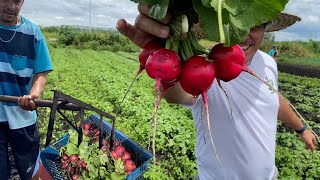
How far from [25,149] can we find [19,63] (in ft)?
2.34

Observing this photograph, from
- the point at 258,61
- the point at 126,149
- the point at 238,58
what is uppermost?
the point at 238,58

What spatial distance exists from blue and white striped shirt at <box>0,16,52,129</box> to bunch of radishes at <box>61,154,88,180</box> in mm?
524

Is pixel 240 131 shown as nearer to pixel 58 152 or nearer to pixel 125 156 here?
pixel 125 156

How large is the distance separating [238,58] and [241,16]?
153 mm

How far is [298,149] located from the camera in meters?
5.39

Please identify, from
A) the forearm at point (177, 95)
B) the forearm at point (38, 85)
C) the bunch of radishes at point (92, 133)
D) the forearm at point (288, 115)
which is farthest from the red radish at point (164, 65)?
the bunch of radishes at point (92, 133)

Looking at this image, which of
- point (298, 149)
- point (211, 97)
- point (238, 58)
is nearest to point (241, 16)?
point (238, 58)

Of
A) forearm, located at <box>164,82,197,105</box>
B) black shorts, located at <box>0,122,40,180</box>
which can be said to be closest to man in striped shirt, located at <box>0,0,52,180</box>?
black shorts, located at <box>0,122,40,180</box>

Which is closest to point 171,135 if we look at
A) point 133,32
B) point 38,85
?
point 38,85

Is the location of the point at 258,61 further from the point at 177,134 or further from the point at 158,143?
the point at 177,134

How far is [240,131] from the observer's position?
1812 mm

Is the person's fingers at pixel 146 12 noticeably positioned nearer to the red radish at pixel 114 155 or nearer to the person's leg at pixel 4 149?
the person's leg at pixel 4 149

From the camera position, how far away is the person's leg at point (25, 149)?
2.97 meters

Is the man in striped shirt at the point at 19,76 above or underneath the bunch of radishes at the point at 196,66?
underneath
